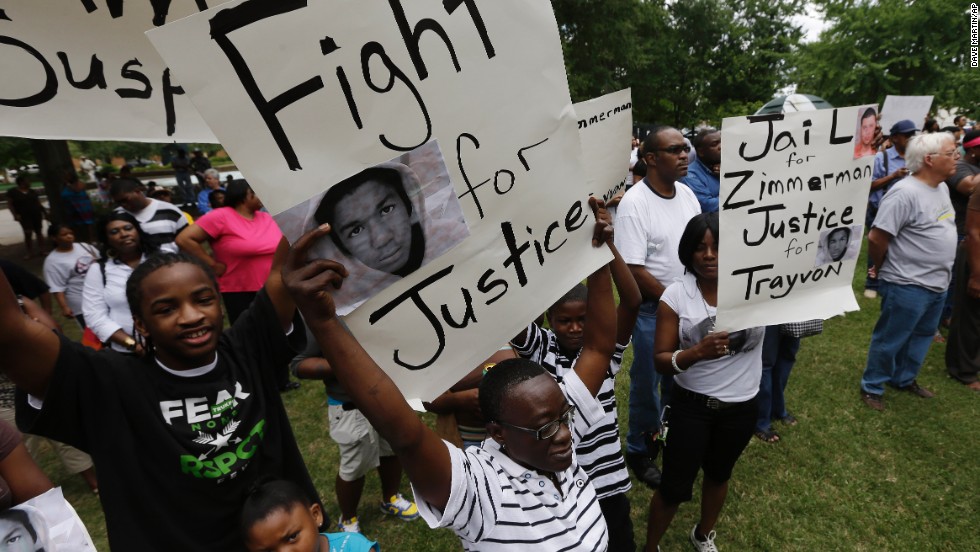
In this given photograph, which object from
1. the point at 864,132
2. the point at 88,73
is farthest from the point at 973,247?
the point at 88,73

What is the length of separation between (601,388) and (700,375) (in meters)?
0.65

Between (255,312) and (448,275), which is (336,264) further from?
(255,312)

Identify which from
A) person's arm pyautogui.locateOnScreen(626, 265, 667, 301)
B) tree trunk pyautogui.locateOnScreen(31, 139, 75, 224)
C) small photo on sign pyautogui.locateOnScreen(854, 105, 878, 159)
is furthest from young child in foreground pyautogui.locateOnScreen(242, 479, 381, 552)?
tree trunk pyautogui.locateOnScreen(31, 139, 75, 224)

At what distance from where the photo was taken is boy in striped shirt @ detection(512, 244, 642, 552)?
2303 mm

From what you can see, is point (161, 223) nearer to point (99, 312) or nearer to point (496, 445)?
point (99, 312)

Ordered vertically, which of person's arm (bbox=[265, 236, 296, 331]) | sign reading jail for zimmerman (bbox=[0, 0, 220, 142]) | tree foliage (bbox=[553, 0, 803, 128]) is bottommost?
tree foliage (bbox=[553, 0, 803, 128])

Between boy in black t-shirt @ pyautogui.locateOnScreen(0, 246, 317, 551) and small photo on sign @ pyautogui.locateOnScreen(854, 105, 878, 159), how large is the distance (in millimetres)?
2696

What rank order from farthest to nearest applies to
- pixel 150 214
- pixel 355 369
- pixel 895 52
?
pixel 895 52
pixel 150 214
pixel 355 369

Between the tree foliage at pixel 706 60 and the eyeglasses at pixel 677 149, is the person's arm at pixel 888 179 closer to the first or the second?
the eyeglasses at pixel 677 149

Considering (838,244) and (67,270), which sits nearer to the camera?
(838,244)

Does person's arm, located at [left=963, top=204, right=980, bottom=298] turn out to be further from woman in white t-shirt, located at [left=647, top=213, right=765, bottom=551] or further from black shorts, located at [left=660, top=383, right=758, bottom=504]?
black shorts, located at [left=660, top=383, right=758, bottom=504]

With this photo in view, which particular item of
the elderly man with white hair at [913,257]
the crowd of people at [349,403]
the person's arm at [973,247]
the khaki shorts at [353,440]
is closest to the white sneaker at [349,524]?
the crowd of people at [349,403]

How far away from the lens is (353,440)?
301 centimetres

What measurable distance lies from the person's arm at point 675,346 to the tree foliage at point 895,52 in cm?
1218
